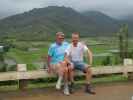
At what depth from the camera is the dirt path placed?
9133 mm

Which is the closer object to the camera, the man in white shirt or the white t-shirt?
the man in white shirt

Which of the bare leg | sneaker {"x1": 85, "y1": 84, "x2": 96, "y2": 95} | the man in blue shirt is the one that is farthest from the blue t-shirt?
sneaker {"x1": 85, "y1": 84, "x2": 96, "y2": 95}

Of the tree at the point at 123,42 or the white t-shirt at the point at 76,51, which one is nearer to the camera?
the white t-shirt at the point at 76,51

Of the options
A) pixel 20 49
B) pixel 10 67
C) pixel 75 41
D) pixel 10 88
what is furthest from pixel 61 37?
pixel 20 49

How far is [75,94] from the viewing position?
9.44 metres

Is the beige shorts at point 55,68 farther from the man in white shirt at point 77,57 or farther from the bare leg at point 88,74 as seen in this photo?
the bare leg at point 88,74

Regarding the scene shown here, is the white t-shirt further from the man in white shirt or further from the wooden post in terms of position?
the wooden post

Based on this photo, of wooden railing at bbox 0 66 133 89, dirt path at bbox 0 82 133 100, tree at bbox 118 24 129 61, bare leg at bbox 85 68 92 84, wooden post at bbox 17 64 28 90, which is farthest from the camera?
tree at bbox 118 24 129 61

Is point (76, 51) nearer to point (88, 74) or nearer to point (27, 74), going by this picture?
point (88, 74)

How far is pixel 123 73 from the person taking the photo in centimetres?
1098

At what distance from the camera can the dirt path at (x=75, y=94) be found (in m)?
9.13

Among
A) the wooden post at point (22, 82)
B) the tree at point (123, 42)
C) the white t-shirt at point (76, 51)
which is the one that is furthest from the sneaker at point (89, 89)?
the tree at point (123, 42)

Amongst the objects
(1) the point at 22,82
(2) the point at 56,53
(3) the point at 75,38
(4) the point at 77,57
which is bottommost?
(1) the point at 22,82

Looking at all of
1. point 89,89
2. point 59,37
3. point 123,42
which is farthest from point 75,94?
point 123,42
